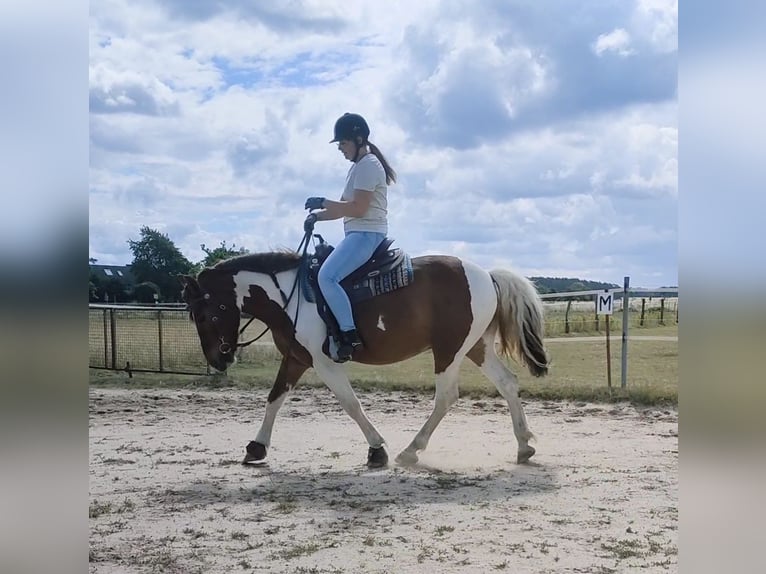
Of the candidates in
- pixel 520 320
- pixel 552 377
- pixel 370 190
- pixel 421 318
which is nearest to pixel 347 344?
pixel 421 318

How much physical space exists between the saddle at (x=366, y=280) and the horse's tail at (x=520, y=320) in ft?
2.96

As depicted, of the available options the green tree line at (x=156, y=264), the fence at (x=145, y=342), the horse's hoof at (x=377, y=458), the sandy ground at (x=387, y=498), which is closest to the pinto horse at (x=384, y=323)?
the horse's hoof at (x=377, y=458)

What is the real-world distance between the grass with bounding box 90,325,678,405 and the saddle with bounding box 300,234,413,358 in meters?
3.36

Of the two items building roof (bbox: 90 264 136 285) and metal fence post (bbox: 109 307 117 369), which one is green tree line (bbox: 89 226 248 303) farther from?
metal fence post (bbox: 109 307 117 369)

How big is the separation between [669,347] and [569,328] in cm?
283

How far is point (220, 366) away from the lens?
224 inches

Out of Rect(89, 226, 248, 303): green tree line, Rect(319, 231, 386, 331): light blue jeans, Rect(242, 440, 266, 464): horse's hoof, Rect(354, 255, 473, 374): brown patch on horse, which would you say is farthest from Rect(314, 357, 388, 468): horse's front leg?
Rect(89, 226, 248, 303): green tree line

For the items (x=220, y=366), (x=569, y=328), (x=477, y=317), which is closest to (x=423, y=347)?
(x=477, y=317)

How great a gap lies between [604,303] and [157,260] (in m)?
5.88

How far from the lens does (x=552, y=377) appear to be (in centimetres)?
985

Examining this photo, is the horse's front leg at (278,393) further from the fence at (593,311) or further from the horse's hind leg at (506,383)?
the fence at (593,311)

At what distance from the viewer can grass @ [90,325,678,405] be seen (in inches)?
338
